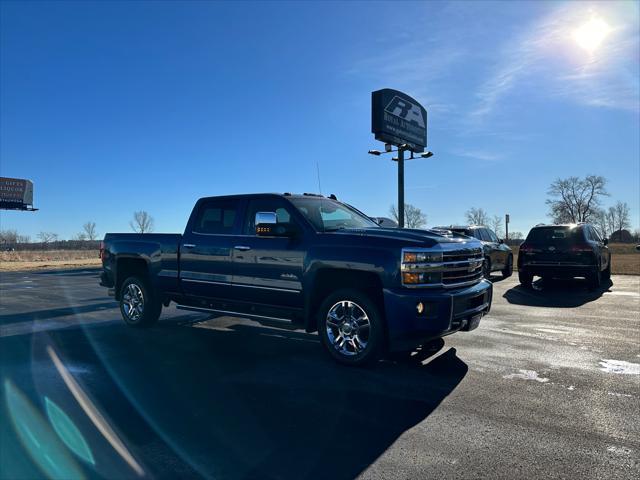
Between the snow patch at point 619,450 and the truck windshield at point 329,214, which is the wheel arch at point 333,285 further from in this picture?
the snow patch at point 619,450

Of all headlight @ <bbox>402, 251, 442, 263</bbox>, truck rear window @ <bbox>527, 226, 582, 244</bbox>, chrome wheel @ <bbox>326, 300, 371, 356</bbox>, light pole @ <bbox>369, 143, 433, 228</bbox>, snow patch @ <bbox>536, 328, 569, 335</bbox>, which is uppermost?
light pole @ <bbox>369, 143, 433, 228</bbox>

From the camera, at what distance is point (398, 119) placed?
983 inches

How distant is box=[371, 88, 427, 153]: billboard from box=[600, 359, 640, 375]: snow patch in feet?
62.4

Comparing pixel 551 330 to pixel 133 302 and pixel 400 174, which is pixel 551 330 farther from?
pixel 400 174

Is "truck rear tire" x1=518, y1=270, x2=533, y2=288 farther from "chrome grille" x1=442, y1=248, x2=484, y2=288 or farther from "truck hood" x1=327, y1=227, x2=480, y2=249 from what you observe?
"truck hood" x1=327, y1=227, x2=480, y2=249

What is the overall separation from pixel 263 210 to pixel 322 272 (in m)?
1.41

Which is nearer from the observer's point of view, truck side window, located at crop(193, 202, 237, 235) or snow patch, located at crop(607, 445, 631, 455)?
snow patch, located at crop(607, 445, 631, 455)

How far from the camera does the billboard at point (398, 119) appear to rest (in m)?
23.6

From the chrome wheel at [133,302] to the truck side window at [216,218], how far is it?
170cm

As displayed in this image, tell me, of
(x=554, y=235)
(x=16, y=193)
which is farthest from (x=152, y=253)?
(x=16, y=193)

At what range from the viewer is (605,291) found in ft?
42.2

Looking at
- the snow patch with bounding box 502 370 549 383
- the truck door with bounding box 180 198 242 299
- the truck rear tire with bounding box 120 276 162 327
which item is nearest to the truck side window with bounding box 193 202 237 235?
the truck door with bounding box 180 198 242 299

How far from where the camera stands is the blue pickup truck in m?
5.09

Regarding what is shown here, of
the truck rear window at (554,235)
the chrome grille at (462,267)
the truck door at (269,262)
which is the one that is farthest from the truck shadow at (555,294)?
the truck door at (269,262)
